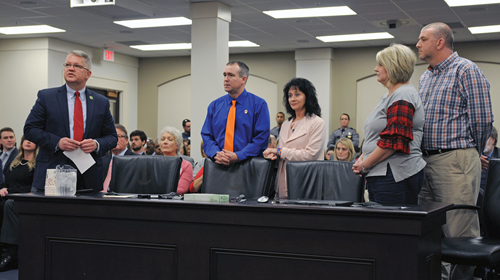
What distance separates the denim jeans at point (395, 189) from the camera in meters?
2.59

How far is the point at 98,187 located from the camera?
10.6ft

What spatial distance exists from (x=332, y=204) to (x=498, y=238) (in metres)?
1.16

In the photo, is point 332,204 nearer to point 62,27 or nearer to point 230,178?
point 230,178

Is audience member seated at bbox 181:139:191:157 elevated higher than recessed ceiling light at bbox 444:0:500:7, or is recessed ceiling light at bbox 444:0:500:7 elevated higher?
recessed ceiling light at bbox 444:0:500:7

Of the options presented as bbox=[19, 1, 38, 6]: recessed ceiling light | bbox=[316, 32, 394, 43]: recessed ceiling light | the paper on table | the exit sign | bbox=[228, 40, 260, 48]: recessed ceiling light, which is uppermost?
bbox=[316, 32, 394, 43]: recessed ceiling light

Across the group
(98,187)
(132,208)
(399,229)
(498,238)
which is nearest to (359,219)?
(399,229)

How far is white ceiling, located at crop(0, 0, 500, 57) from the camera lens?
24.2ft

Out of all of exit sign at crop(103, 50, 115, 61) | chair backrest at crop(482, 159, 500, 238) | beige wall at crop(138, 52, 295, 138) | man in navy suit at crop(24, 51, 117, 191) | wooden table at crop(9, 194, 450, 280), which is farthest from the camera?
beige wall at crop(138, 52, 295, 138)

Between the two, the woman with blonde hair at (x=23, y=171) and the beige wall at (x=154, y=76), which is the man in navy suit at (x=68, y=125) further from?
the beige wall at (x=154, y=76)

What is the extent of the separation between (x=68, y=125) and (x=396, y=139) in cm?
191

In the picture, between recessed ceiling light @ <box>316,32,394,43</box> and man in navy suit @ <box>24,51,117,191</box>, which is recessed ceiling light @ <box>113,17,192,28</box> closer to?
recessed ceiling light @ <box>316,32,394,43</box>

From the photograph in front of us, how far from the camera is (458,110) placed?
284 cm

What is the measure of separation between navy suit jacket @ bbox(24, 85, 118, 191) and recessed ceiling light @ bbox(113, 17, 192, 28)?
5.35 meters

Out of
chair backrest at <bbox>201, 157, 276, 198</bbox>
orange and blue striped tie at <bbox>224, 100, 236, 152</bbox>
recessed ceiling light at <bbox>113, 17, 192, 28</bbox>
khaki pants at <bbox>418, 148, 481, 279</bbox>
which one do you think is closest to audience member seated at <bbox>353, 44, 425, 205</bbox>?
khaki pants at <bbox>418, 148, 481, 279</bbox>
